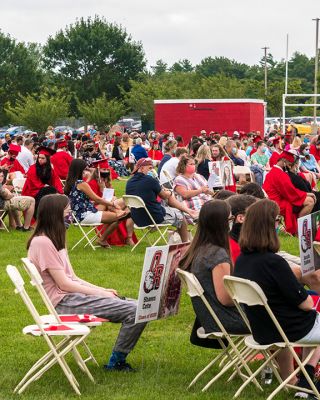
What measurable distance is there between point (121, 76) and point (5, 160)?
2445 inches

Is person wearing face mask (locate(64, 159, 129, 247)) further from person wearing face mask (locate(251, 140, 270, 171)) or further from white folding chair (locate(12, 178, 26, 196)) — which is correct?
person wearing face mask (locate(251, 140, 270, 171))

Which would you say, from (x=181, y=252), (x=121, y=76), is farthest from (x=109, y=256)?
(x=121, y=76)

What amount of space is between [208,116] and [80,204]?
37951 millimetres

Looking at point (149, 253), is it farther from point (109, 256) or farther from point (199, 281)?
point (109, 256)

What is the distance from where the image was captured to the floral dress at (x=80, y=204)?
1596cm

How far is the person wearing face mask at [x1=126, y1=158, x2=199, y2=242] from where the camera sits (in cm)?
1558

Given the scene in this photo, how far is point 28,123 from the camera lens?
60500mm

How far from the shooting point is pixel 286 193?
17375 mm

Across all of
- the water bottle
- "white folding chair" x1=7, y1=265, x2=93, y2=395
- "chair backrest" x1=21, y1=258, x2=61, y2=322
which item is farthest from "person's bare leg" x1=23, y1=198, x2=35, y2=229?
the water bottle

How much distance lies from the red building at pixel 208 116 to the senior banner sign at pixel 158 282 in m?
44.3

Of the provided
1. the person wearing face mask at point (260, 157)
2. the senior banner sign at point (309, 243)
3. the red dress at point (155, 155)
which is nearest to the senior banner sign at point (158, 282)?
the senior banner sign at point (309, 243)

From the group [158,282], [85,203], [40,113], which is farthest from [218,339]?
[40,113]

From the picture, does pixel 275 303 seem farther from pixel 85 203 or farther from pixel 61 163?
pixel 61 163

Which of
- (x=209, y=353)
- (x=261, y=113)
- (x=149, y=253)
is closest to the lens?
(x=149, y=253)
